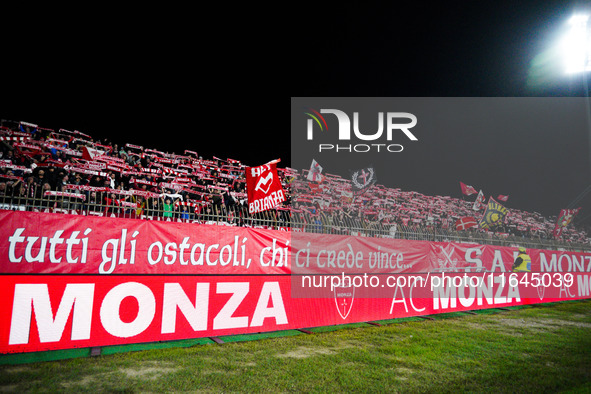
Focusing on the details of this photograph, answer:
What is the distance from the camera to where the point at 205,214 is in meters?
6.88

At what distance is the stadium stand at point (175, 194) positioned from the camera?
7336 mm

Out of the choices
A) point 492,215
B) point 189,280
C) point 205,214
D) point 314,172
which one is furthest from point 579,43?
point 189,280

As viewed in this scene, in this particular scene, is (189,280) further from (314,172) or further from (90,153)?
(314,172)

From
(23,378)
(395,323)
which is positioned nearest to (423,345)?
(395,323)

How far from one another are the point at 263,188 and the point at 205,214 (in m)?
1.54

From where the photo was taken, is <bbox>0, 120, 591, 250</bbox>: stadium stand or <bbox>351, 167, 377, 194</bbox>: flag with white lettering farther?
<bbox>351, 167, 377, 194</bbox>: flag with white lettering

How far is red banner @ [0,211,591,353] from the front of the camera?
481 cm

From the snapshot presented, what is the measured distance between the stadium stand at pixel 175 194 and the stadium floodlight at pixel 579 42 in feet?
23.9

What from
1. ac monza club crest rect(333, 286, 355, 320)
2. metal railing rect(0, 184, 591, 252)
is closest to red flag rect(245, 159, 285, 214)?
metal railing rect(0, 184, 591, 252)

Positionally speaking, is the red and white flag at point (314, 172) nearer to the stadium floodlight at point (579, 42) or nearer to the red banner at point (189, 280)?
the red banner at point (189, 280)

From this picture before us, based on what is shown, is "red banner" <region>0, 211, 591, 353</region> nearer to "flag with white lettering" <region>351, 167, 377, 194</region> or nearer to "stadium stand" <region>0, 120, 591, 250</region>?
"stadium stand" <region>0, 120, 591, 250</region>

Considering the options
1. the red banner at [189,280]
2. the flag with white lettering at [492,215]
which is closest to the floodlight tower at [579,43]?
the flag with white lettering at [492,215]

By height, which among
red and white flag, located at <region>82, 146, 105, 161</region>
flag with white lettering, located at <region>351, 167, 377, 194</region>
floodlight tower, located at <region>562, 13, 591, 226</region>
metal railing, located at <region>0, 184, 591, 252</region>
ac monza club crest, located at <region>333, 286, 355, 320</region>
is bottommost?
ac monza club crest, located at <region>333, 286, 355, 320</region>

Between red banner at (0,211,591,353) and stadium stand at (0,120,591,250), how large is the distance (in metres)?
0.40
